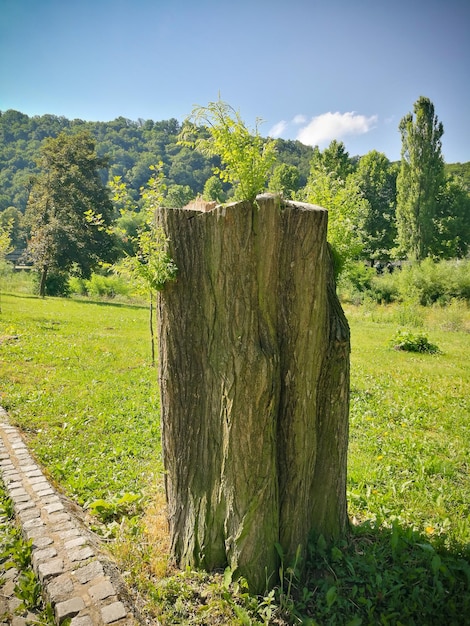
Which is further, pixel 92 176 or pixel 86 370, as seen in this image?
pixel 92 176

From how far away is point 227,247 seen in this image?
2.59 m

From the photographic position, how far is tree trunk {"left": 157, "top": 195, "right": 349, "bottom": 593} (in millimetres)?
2594

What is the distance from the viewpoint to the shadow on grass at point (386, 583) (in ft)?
8.27

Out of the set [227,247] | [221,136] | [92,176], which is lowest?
[227,247]

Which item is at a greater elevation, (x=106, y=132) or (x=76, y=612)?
(x=106, y=132)

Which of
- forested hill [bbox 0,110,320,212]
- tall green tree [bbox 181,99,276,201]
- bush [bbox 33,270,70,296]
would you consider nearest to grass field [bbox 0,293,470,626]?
tall green tree [bbox 181,99,276,201]

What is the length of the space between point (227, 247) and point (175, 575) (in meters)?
2.42

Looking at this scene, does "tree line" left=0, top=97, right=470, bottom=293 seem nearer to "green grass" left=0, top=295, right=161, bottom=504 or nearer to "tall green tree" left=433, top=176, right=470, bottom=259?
"tall green tree" left=433, top=176, right=470, bottom=259

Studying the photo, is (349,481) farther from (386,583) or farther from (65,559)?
(65,559)

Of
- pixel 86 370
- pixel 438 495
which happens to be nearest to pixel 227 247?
pixel 438 495

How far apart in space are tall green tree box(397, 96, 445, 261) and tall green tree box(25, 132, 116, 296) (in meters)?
23.3

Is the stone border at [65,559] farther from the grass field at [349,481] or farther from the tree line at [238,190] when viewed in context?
the tree line at [238,190]

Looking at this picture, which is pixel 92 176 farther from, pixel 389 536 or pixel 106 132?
pixel 106 132

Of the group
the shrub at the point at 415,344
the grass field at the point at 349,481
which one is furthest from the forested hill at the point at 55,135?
the grass field at the point at 349,481
